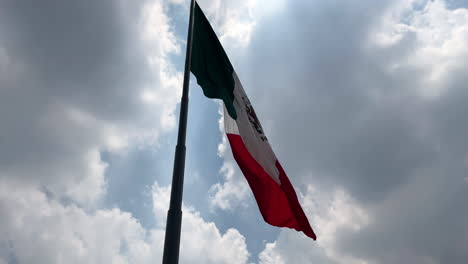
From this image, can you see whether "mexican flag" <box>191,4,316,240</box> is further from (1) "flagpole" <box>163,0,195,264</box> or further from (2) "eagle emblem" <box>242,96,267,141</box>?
(1) "flagpole" <box>163,0,195,264</box>

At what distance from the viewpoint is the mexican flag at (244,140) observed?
13227mm

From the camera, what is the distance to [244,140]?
13852 millimetres

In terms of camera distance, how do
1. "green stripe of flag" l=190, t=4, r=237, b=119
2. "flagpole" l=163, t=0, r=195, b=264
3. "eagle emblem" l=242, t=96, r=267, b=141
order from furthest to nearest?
"eagle emblem" l=242, t=96, r=267, b=141
"green stripe of flag" l=190, t=4, r=237, b=119
"flagpole" l=163, t=0, r=195, b=264

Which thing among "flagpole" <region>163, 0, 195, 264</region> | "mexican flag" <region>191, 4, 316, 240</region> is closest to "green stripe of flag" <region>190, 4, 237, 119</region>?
"mexican flag" <region>191, 4, 316, 240</region>

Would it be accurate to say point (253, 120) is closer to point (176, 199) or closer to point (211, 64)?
point (211, 64)

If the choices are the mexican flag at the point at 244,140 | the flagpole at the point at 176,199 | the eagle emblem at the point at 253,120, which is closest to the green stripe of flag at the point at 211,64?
the mexican flag at the point at 244,140

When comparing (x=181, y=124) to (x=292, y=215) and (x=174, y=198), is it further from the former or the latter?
(x=292, y=215)

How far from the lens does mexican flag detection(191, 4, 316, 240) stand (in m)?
13.2

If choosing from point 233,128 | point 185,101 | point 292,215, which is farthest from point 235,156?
point 185,101

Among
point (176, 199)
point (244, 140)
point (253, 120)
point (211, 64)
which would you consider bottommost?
point (176, 199)

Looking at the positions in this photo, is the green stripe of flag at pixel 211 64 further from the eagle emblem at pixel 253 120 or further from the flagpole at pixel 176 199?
the flagpole at pixel 176 199

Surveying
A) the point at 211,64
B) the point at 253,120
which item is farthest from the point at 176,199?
the point at 253,120

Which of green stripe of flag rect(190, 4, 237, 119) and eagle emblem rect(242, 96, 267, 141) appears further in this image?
eagle emblem rect(242, 96, 267, 141)

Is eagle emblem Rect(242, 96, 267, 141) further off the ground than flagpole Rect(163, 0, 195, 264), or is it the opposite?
eagle emblem Rect(242, 96, 267, 141)
